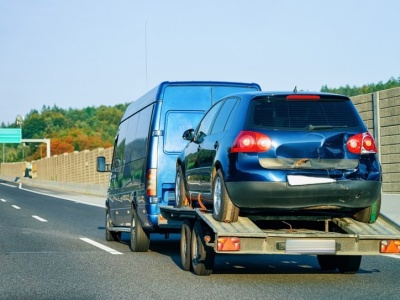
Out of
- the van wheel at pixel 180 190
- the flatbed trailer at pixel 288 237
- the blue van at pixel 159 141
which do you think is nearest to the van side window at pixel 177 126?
the blue van at pixel 159 141

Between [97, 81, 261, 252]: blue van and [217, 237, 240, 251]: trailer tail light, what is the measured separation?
3446mm

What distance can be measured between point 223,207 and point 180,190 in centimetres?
235

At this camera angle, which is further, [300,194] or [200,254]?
[200,254]

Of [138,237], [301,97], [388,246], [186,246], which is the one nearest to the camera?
[388,246]

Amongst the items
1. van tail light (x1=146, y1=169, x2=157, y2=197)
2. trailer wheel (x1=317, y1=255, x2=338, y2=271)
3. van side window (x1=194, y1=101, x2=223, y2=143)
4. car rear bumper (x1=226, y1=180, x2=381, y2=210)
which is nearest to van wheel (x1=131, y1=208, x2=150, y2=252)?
van tail light (x1=146, y1=169, x2=157, y2=197)

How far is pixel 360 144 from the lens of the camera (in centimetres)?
912

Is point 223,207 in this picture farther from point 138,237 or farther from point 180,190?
point 138,237

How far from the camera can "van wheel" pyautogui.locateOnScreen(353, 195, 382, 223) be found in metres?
9.29

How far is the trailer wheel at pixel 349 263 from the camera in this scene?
10156 millimetres

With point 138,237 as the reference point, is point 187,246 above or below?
above

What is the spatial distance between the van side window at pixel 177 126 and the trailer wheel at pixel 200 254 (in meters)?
2.53

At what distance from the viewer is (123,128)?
50.9 feet

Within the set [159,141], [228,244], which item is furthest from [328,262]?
[159,141]

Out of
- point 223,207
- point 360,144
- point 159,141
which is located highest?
→ point 159,141
